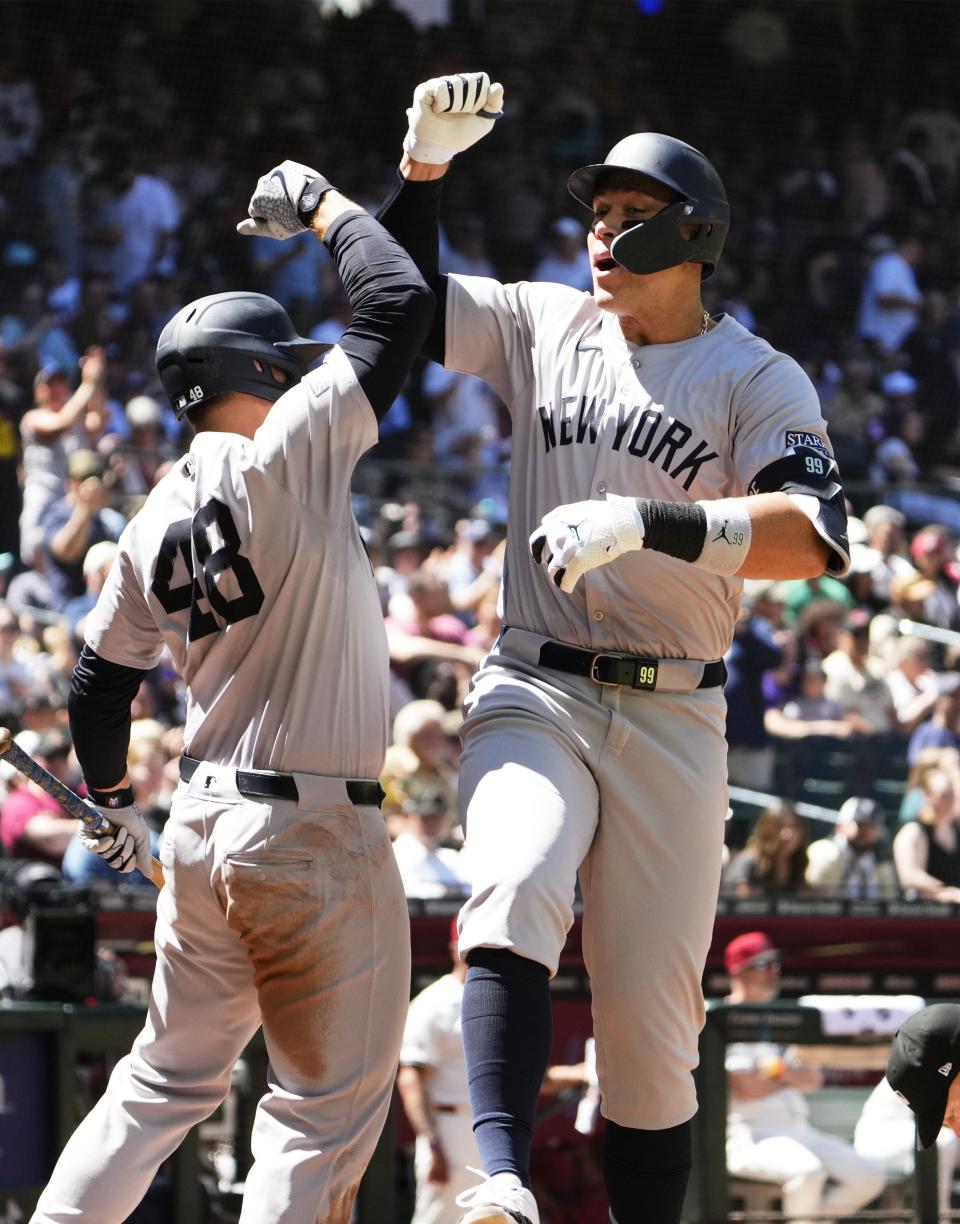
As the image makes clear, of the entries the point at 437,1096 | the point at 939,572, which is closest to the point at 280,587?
the point at 437,1096

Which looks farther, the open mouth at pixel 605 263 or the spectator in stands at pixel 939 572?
the spectator in stands at pixel 939 572

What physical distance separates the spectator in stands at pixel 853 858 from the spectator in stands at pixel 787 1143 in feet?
9.27

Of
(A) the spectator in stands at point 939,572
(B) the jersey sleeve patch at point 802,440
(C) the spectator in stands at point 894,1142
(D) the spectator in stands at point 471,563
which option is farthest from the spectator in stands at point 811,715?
(B) the jersey sleeve patch at point 802,440

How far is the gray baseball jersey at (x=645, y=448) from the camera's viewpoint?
3.25m

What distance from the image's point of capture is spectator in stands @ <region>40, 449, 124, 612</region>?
901 cm

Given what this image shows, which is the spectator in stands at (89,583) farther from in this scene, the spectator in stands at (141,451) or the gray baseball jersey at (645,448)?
the gray baseball jersey at (645,448)

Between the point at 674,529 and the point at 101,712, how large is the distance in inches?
44.3

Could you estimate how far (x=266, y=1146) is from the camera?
2994 millimetres

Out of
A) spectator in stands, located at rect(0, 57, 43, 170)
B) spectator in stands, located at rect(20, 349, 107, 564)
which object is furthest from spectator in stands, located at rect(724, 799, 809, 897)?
spectator in stands, located at rect(0, 57, 43, 170)

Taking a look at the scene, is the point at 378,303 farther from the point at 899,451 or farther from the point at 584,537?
the point at 899,451

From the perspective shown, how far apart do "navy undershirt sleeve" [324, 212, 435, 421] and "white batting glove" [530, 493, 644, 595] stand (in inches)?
14.1

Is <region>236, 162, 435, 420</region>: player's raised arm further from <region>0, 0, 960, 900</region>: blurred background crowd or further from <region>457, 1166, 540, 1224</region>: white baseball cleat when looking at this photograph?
<region>0, 0, 960, 900</region>: blurred background crowd

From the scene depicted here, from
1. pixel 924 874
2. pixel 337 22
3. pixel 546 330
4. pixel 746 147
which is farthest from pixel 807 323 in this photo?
pixel 546 330

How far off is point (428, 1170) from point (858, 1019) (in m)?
1.25
